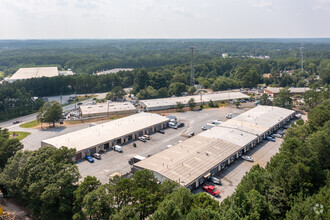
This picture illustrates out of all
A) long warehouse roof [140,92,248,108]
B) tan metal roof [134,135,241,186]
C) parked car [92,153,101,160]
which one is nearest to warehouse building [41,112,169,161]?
parked car [92,153,101,160]

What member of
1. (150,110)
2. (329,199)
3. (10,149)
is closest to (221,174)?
(329,199)

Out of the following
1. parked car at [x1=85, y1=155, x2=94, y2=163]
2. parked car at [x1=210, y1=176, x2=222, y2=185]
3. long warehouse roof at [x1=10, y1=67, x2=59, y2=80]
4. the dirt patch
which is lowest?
the dirt patch

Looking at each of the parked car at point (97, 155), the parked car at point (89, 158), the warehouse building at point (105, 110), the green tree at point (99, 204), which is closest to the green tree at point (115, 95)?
the warehouse building at point (105, 110)

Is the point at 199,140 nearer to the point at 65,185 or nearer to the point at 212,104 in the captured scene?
the point at 65,185

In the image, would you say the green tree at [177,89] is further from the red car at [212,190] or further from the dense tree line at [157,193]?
the red car at [212,190]

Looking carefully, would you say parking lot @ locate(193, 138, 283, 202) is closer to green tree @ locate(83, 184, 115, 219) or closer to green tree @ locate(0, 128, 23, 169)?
green tree @ locate(83, 184, 115, 219)

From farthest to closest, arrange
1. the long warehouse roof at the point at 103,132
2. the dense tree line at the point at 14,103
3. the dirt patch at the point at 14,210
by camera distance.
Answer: the dense tree line at the point at 14,103
the long warehouse roof at the point at 103,132
the dirt patch at the point at 14,210
